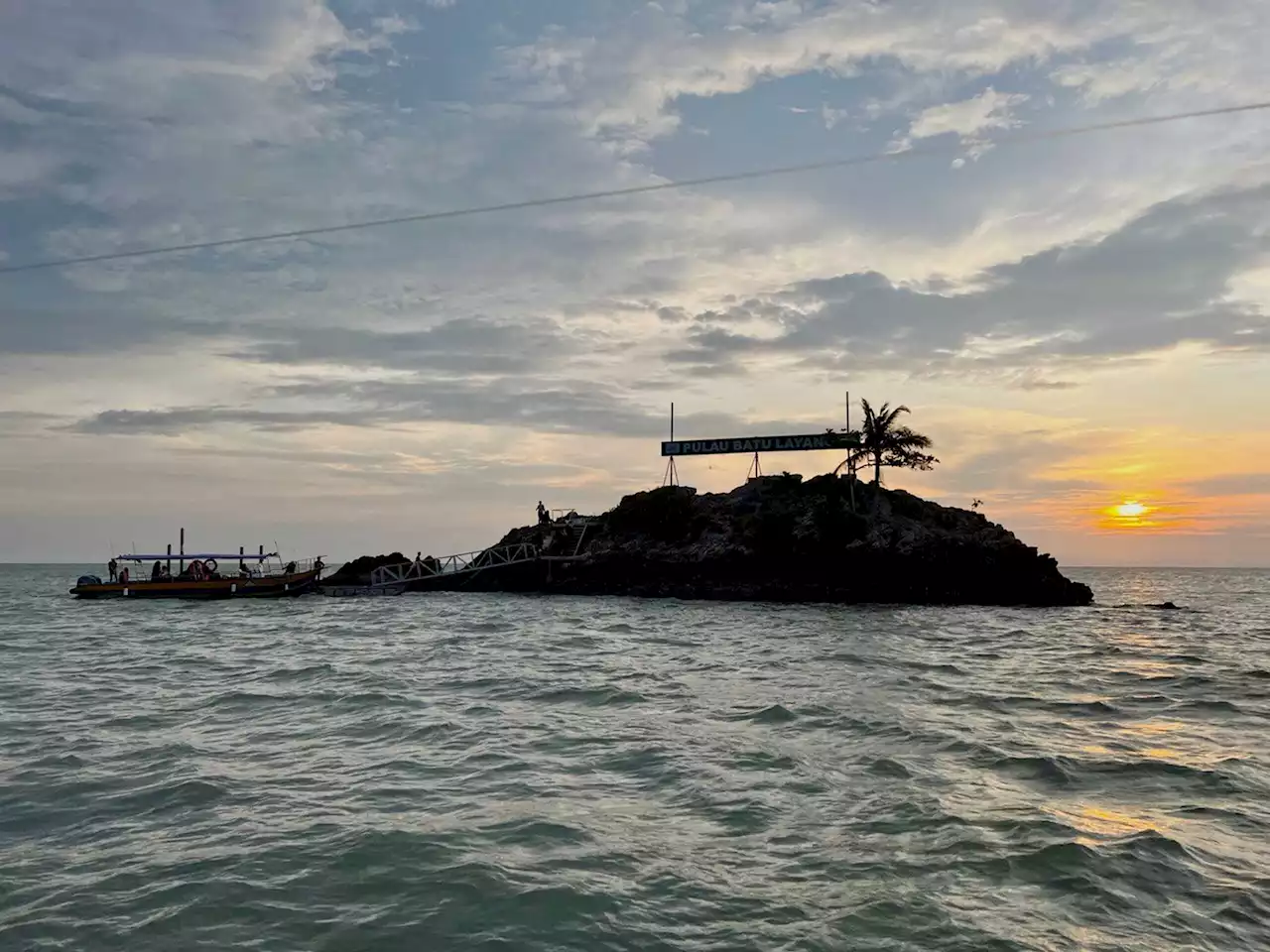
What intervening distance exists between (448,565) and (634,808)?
185 ft

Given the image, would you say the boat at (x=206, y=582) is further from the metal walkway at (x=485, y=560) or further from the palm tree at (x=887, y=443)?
the palm tree at (x=887, y=443)

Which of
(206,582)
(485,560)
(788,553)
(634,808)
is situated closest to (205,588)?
(206,582)

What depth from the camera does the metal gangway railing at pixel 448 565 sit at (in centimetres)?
6281

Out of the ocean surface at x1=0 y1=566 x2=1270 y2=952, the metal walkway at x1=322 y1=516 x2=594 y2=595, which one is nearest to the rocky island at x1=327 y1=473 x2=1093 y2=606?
the metal walkway at x1=322 y1=516 x2=594 y2=595

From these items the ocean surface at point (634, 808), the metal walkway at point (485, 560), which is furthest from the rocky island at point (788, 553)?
the ocean surface at point (634, 808)

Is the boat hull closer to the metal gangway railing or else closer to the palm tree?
the metal gangway railing

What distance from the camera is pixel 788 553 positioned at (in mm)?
55844

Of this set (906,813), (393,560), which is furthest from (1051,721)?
(393,560)

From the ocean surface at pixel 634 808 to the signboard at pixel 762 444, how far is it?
39972mm

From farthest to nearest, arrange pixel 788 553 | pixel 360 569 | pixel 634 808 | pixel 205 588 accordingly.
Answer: pixel 360 569 → pixel 205 588 → pixel 788 553 → pixel 634 808

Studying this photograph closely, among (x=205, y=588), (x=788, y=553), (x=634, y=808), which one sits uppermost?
(x=788, y=553)

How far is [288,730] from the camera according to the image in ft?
47.3

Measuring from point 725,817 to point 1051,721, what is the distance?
861 cm

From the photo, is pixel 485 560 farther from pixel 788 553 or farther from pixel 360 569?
pixel 788 553
